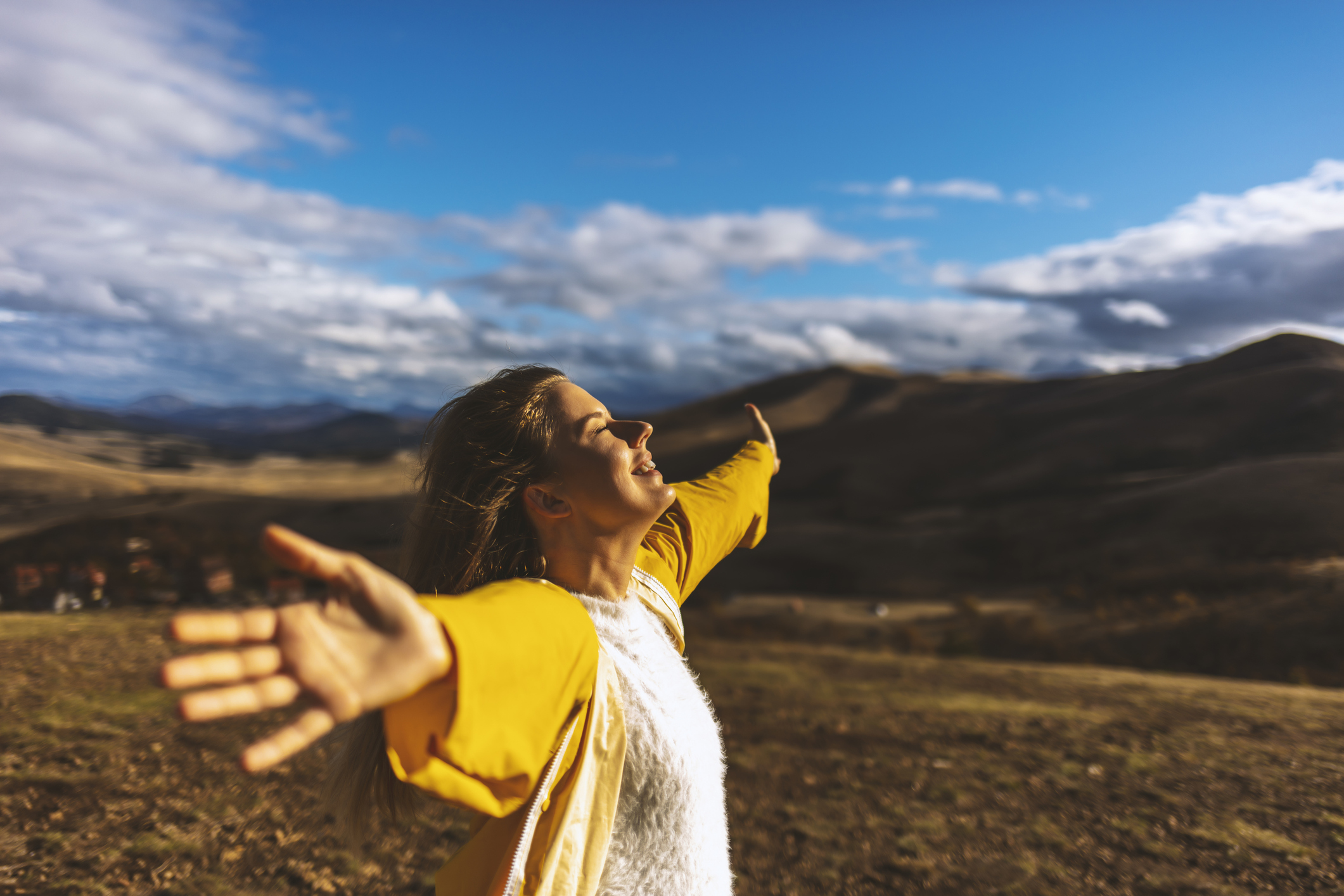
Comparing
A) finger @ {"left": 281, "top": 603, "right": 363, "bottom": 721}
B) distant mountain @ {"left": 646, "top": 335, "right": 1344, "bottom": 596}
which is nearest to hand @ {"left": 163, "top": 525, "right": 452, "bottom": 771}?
finger @ {"left": 281, "top": 603, "right": 363, "bottom": 721}

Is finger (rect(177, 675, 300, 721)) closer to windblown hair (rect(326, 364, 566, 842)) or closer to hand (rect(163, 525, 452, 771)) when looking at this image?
hand (rect(163, 525, 452, 771))

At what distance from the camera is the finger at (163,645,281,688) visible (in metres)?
0.83

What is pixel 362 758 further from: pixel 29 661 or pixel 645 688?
pixel 29 661

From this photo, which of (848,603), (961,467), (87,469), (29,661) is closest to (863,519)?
(961,467)

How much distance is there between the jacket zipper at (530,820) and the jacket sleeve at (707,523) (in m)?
0.84

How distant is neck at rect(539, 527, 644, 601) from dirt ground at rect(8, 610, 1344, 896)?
3024 millimetres

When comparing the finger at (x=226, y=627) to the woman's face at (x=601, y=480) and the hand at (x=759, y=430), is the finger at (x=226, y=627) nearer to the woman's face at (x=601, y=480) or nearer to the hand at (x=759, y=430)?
the woman's face at (x=601, y=480)

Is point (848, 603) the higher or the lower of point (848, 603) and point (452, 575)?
the lower

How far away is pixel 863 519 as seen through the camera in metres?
45.2

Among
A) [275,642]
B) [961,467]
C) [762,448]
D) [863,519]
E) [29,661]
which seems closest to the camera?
[275,642]

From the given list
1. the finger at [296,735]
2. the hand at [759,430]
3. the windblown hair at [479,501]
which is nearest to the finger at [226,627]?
the finger at [296,735]

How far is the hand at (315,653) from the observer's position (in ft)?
2.77

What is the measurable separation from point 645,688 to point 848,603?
73.8 feet

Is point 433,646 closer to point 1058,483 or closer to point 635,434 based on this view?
point 635,434
